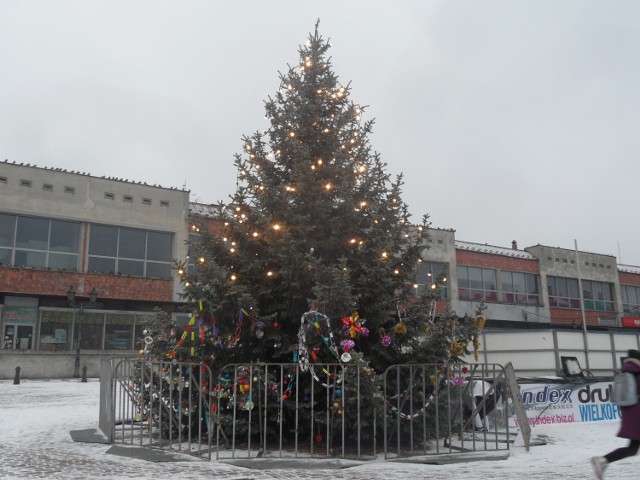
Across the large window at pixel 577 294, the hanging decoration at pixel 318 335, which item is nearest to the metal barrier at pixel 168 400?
the hanging decoration at pixel 318 335

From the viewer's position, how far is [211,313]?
32.8 feet

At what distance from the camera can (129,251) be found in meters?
32.5

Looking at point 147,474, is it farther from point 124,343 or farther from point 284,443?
point 124,343

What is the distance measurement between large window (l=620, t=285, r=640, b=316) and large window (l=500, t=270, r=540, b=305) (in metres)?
10.4

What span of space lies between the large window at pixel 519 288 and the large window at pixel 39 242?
30076mm

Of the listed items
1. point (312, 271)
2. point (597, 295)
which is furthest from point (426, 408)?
point (597, 295)

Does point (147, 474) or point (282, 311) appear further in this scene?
point (282, 311)

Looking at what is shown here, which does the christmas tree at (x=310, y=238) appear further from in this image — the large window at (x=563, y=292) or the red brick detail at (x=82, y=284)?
the large window at (x=563, y=292)

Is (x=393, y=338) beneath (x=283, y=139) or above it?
beneath

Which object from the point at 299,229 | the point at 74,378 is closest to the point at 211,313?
the point at 299,229

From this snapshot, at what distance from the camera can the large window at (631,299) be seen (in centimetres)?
5222

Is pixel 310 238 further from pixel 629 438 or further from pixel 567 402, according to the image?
pixel 567 402

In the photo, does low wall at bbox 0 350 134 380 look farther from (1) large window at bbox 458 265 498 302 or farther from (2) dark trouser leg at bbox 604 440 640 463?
(2) dark trouser leg at bbox 604 440 640 463

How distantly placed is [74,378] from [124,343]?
11.0 ft
